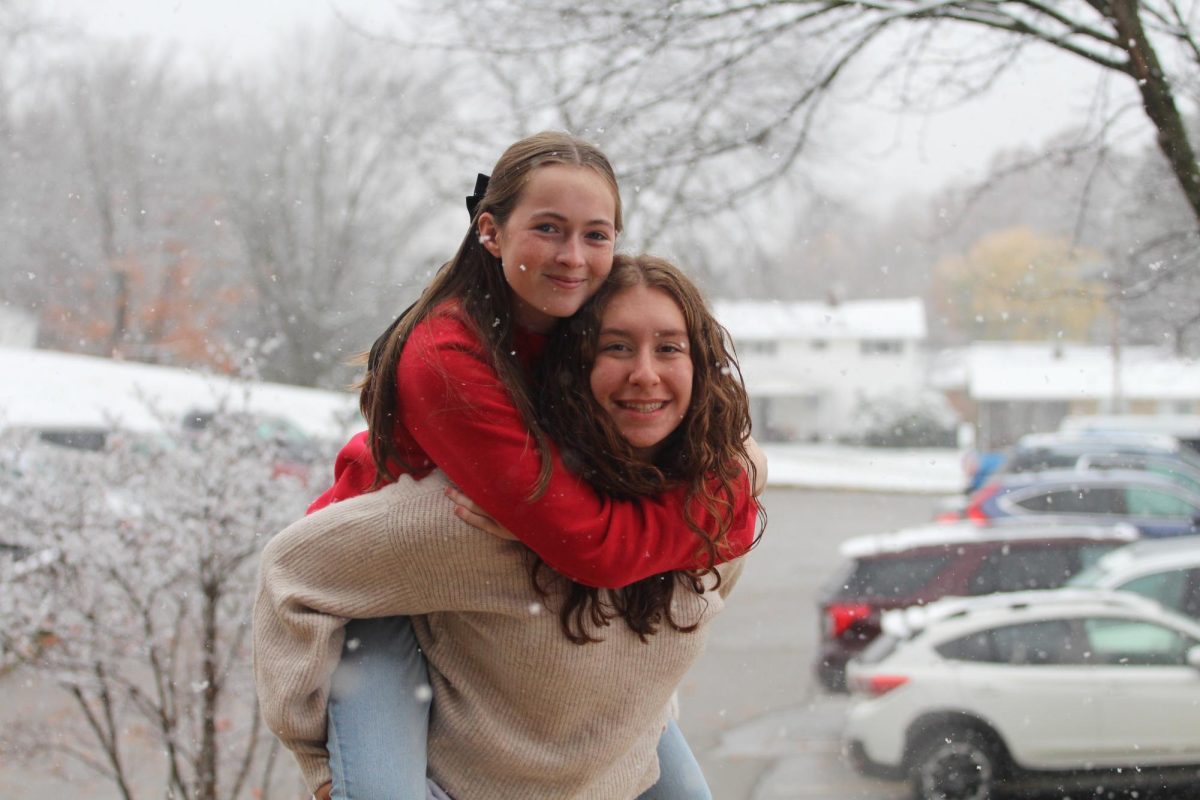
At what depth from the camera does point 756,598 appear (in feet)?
43.3

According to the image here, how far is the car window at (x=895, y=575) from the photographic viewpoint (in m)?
7.62

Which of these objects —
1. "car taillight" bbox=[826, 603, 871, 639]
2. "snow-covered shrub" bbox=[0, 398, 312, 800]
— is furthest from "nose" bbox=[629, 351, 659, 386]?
"car taillight" bbox=[826, 603, 871, 639]

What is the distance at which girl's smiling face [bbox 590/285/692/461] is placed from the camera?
174 cm

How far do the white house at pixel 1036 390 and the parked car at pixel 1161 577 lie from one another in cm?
2168

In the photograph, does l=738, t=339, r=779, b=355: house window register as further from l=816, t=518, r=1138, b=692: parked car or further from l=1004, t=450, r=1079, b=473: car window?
l=816, t=518, r=1138, b=692: parked car

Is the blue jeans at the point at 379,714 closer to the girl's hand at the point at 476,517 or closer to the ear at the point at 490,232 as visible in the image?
the girl's hand at the point at 476,517

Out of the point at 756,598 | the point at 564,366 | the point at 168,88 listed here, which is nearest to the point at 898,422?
the point at 756,598

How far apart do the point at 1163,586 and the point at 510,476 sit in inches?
261

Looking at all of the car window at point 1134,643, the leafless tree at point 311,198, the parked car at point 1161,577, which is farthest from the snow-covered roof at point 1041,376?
the car window at point 1134,643

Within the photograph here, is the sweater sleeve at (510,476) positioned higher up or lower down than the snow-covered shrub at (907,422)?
higher up

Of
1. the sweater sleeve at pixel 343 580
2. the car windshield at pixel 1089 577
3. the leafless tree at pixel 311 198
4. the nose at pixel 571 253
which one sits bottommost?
the car windshield at pixel 1089 577

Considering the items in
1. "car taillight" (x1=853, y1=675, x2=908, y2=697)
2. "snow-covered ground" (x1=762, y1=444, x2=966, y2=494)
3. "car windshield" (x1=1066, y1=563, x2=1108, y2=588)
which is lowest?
"snow-covered ground" (x1=762, y1=444, x2=966, y2=494)

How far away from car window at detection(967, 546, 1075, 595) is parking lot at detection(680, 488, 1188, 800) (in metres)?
1.31

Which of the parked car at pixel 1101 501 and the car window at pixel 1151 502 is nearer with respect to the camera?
the parked car at pixel 1101 501
